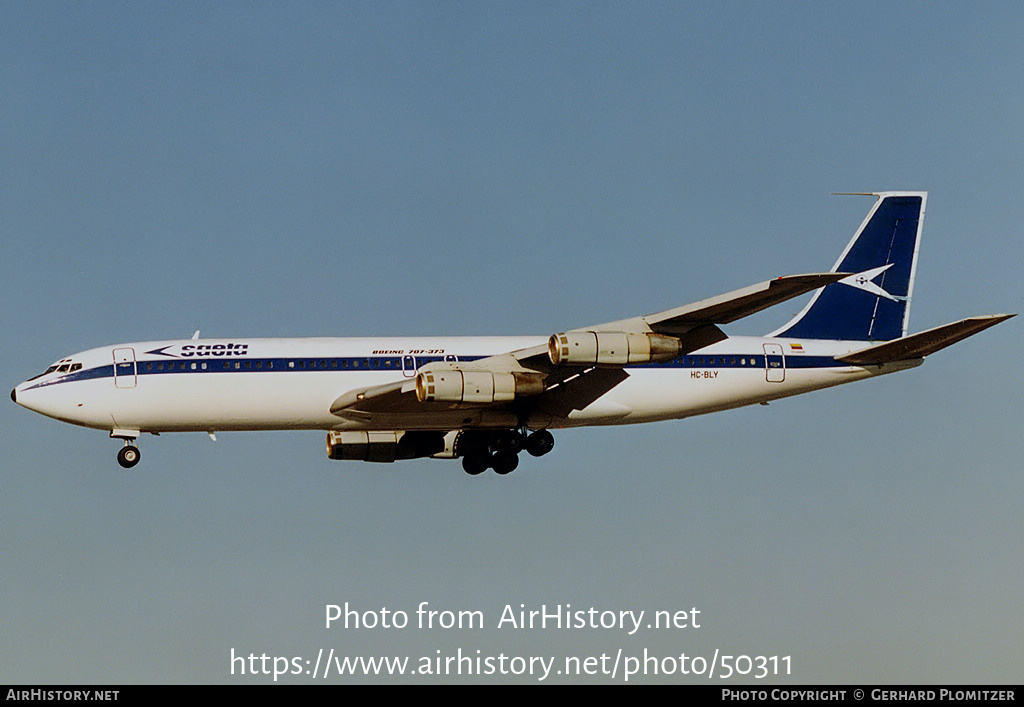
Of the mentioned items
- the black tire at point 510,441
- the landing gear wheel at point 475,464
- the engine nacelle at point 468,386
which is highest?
the engine nacelle at point 468,386

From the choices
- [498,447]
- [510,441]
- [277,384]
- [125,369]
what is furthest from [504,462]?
[125,369]

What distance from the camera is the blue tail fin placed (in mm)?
60312

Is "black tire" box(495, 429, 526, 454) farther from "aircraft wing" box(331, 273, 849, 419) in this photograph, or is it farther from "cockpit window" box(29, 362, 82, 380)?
"cockpit window" box(29, 362, 82, 380)

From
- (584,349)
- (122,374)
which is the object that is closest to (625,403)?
(584,349)

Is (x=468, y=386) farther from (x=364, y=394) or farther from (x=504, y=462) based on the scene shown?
(x=504, y=462)

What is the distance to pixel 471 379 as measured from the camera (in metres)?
50.6

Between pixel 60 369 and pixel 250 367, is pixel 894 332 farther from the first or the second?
pixel 60 369

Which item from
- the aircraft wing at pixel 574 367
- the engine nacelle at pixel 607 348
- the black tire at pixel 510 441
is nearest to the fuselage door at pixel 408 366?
the aircraft wing at pixel 574 367

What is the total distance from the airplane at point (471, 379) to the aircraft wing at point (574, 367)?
0.07 meters

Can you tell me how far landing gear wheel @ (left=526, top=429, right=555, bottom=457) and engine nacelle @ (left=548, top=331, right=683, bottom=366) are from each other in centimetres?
788

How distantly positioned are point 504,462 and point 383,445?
478 cm

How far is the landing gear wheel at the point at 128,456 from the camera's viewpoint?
179 ft

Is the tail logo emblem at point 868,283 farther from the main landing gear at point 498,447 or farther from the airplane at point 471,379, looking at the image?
the main landing gear at point 498,447
